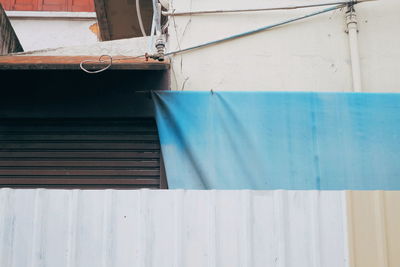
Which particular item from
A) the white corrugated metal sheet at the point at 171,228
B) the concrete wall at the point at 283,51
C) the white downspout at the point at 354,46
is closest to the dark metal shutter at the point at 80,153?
the concrete wall at the point at 283,51

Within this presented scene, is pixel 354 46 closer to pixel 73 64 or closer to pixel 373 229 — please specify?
pixel 373 229

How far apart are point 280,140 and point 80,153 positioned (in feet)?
6.11

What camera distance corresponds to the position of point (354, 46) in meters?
5.01

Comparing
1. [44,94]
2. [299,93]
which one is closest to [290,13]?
[299,93]

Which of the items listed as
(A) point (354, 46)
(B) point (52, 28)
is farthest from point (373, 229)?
(B) point (52, 28)

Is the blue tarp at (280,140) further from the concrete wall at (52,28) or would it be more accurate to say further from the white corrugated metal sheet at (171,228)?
the concrete wall at (52,28)

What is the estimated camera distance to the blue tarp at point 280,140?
172 inches

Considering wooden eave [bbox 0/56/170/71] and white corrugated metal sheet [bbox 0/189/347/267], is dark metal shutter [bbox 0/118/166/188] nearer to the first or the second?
wooden eave [bbox 0/56/170/71]

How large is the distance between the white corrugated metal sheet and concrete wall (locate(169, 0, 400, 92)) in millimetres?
1890

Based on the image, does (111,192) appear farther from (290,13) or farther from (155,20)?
(290,13)

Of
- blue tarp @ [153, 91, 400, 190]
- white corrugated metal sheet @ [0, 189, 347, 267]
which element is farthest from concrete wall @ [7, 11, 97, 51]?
white corrugated metal sheet @ [0, 189, 347, 267]

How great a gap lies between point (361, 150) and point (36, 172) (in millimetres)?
2927

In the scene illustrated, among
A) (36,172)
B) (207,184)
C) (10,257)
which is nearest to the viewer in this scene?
(10,257)

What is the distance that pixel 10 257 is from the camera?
3207mm
